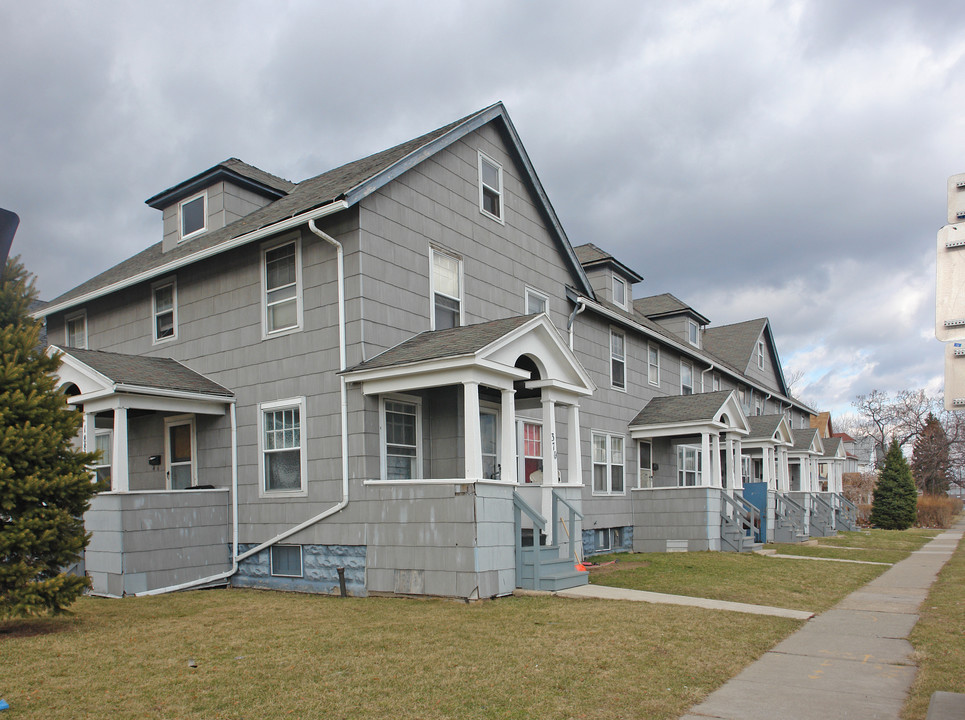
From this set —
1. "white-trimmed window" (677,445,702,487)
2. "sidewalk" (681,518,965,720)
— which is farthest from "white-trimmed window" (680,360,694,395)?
"sidewalk" (681,518,965,720)

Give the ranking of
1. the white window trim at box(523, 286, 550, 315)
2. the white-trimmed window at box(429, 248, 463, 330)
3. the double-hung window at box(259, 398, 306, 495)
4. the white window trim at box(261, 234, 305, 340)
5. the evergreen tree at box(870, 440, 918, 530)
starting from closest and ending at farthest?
the double-hung window at box(259, 398, 306, 495), the white window trim at box(261, 234, 305, 340), the white-trimmed window at box(429, 248, 463, 330), the white window trim at box(523, 286, 550, 315), the evergreen tree at box(870, 440, 918, 530)

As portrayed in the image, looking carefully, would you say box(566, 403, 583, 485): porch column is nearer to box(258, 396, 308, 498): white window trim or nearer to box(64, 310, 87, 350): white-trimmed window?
box(258, 396, 308, 498): white window trim

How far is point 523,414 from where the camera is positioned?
15.9 metres

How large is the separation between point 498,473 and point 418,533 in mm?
3232

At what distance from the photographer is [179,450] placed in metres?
15.1

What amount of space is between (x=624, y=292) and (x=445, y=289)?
34.1 feet

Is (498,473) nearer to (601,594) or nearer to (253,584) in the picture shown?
(601,594)

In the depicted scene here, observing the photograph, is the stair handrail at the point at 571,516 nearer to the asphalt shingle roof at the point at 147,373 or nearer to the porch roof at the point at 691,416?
the asphalt shingle roof at the point at 147,373

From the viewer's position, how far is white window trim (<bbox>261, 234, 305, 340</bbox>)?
43.5 ft

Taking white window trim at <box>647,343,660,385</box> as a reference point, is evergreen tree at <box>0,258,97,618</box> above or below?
below

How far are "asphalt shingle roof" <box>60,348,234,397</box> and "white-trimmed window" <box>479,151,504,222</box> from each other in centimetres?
600

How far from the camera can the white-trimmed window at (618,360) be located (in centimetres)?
2038

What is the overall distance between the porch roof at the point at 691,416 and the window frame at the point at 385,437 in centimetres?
887

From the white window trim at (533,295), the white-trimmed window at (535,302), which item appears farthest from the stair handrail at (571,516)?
the white-trimmed window at (535,302)
